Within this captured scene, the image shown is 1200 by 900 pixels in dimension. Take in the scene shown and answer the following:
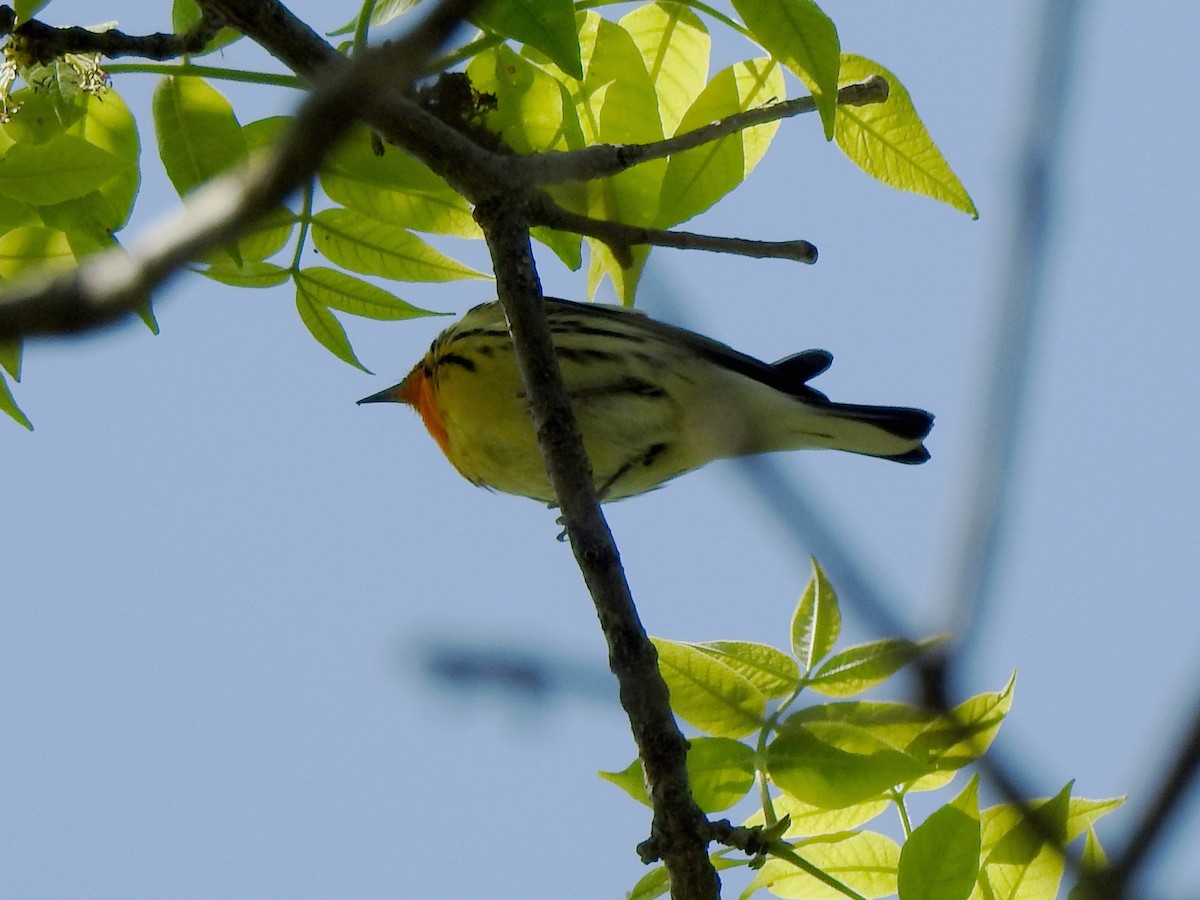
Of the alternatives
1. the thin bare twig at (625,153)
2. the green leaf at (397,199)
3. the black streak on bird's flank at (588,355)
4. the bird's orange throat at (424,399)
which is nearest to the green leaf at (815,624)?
the thin bare twig at (625,153)

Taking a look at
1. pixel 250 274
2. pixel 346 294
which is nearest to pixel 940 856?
pixel 346 294

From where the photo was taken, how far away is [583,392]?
14.0 ft

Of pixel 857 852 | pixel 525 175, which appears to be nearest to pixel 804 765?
pixel 857 852

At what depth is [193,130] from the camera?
9.87 feet

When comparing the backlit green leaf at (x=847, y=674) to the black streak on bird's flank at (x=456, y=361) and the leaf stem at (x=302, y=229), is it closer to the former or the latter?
the leaf stem at (x=302, y=229)

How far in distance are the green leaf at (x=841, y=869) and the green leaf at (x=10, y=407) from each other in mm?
1859

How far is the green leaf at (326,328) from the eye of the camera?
3344 mm

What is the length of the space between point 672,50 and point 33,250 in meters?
1.52

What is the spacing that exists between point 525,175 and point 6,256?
1202 millimetres

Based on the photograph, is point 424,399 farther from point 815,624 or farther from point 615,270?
point 815,624

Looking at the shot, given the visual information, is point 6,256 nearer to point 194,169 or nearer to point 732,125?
point 194,169

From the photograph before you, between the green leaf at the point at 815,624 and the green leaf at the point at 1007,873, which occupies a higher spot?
the green leaf at the point at 815,624

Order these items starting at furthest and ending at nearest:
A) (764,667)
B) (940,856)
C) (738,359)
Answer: (738,359), (764,667), (940,856)

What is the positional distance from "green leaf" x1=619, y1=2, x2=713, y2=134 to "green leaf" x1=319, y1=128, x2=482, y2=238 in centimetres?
52
